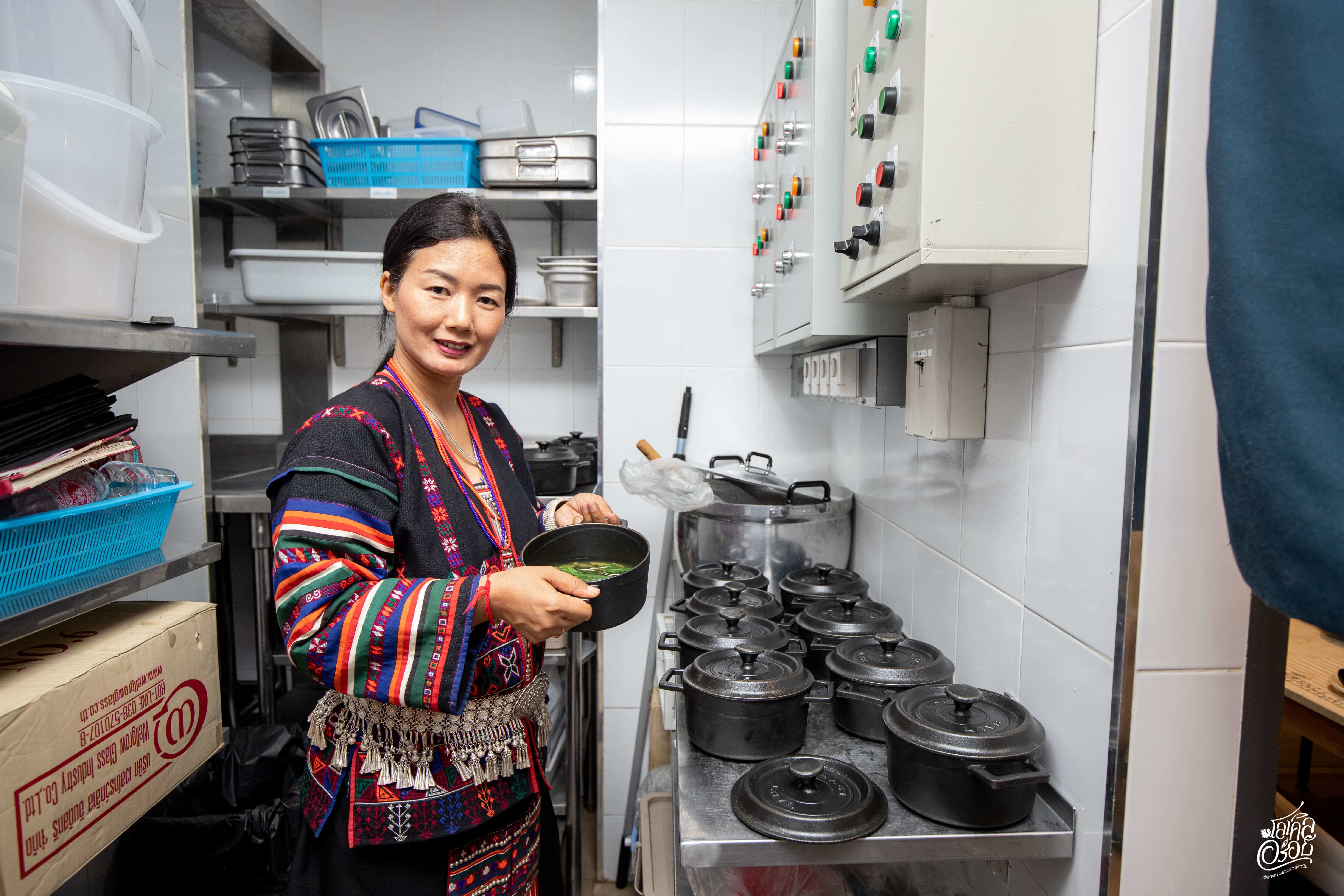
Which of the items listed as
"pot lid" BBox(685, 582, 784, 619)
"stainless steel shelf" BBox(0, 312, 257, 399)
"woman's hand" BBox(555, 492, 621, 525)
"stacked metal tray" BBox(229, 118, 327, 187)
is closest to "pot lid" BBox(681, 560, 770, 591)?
"pot lid" BBox(685, 582, 784, 619)

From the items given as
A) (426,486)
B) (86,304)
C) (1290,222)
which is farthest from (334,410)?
(1290,222)

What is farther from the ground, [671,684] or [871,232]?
[871,232]

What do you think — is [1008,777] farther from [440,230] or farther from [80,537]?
[80,537]

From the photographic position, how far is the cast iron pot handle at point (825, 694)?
104 centimetres

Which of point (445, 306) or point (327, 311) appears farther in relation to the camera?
point (327, 311)

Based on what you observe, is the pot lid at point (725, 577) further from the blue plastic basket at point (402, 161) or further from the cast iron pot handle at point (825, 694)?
the blue plastic basket at point (402, 161)

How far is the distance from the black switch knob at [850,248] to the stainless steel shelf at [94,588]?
1.23 m

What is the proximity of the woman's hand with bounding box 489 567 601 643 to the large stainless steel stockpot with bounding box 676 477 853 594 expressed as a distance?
0.93m

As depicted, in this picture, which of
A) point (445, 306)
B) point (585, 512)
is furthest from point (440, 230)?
point (585, 512)

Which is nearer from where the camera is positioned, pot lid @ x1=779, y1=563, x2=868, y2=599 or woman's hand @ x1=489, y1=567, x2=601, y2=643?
woman's hand @ x1=489, y1=567, x2=601, y2=643

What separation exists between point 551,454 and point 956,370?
1.38 meters

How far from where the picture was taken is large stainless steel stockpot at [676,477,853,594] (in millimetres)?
1757

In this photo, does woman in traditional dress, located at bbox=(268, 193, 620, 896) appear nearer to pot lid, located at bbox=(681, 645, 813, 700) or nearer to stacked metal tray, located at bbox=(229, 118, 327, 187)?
pot lid, located at bbox=(681, 645, 813, 700)

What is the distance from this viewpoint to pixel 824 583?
5.12ft
